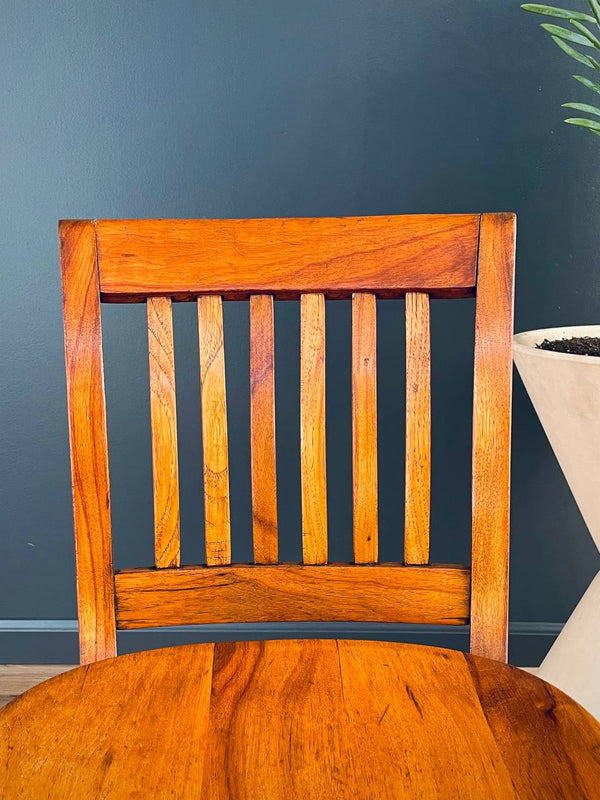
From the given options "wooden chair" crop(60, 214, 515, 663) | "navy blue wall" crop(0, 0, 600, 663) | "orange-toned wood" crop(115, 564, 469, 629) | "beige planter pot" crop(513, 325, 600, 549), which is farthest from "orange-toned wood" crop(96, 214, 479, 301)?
"navy blue wall" crop(0, 0, 600, 663)

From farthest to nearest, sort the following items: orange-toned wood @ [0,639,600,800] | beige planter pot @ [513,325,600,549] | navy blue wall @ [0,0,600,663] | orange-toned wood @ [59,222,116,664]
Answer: navy blue wall @ [0,0,600,663] → beige planter pot @ [513,325,600,549] → orange-toned wood @ [59,222,116,664] → orange-toned wood @ [0,639,600,800]

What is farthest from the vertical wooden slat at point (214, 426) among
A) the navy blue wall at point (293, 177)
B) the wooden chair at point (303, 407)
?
the navy blue wall at point (293, 177)

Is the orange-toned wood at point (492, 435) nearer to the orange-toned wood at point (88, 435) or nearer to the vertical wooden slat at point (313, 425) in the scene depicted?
the vertical wooden slat at point (313, 425)

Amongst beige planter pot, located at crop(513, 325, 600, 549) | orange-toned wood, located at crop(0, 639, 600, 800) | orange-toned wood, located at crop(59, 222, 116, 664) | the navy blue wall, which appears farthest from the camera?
the navy blue wall

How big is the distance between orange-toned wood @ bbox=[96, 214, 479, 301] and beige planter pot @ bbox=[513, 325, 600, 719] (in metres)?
0.42

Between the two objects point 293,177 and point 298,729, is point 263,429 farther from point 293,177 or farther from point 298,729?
point 293,177

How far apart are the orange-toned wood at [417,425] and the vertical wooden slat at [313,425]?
2.9 inches

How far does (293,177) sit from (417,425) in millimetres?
910

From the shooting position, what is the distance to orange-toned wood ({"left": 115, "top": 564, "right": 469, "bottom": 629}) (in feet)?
2.25

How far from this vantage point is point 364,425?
713 mm

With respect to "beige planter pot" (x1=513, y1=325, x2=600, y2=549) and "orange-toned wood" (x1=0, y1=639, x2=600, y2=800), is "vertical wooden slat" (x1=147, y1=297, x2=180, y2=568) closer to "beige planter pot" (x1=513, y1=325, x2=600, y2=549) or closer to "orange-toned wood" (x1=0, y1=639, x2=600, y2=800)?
"orange-toned wood" (x1=0, y1=639, x2=600, y2=800)

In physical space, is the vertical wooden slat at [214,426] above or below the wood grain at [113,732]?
above

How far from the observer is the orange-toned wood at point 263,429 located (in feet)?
2.32

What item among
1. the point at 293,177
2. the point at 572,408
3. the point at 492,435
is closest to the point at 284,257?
the point at 492,435
